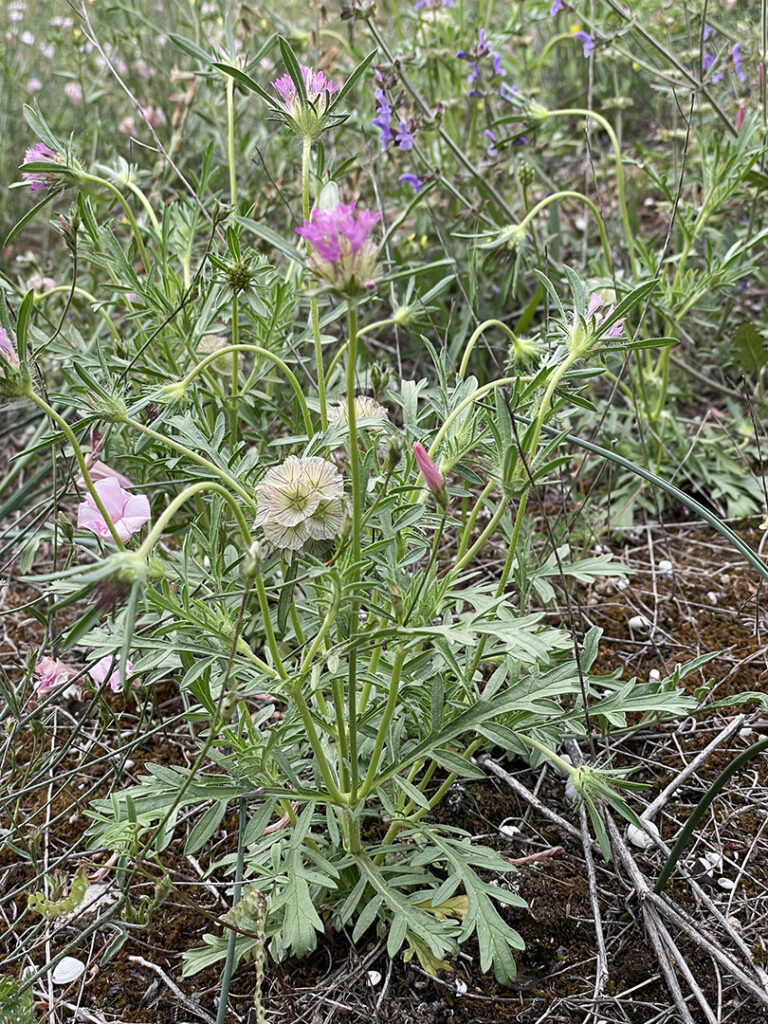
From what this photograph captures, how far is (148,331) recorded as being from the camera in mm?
1682

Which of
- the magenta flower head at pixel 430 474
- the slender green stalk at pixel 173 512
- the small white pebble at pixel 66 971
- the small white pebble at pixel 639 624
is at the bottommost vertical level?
the small white pebble at pixel 66 971

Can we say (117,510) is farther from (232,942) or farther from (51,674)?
(232,942)

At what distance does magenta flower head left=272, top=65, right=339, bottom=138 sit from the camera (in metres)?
1.22

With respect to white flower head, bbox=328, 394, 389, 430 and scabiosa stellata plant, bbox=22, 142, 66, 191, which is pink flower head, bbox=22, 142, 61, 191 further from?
white flower head, bbox=328, 394, 389, 430

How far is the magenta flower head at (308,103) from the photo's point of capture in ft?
3.99

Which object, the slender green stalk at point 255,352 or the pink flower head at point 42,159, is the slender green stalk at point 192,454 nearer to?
the slender green stalk at point 255,352

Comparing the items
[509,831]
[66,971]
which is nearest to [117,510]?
[66,971]

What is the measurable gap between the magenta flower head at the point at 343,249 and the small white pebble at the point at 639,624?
1.18 m

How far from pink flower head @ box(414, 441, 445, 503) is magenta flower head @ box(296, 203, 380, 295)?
0.24m

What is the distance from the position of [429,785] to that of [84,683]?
69 cm

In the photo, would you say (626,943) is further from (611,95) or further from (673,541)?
(611,95)

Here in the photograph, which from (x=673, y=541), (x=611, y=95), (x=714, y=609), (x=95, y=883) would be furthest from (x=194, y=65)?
(x=95, y=883)

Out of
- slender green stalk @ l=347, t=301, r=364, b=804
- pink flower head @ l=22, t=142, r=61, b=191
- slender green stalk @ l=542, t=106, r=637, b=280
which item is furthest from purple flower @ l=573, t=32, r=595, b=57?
slender green stalk @ l=347, t=301, r=364, b=804

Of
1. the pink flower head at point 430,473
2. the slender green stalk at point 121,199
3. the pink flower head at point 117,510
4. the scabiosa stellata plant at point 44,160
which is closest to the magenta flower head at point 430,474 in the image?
the pink flower head at point 430,473
